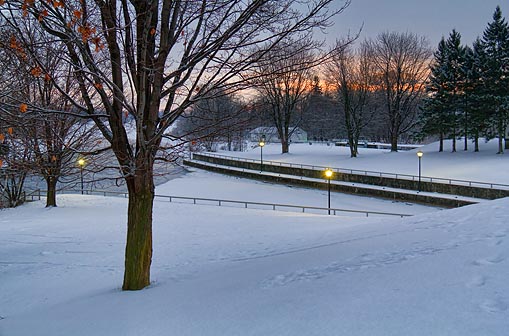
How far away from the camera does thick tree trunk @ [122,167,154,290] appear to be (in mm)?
6207

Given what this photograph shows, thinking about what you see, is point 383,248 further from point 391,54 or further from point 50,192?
point 391,54

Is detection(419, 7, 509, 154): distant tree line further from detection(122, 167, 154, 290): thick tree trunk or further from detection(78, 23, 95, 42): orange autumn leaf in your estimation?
detection(78, 23, 95, 42): orange autumn leaf

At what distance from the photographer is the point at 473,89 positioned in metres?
34.4

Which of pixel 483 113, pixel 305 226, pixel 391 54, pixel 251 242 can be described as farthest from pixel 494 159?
pixel 251 242

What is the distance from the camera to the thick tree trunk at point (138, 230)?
20.4 ft

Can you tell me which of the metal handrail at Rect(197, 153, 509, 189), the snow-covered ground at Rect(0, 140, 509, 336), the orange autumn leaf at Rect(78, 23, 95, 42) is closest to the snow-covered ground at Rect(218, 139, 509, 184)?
the metal handrail at Rect(197, 153, 509, 189)

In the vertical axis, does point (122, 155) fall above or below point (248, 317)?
above

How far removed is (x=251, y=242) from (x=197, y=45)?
22.6 ft

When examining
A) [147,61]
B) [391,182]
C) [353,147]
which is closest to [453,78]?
[353,147]

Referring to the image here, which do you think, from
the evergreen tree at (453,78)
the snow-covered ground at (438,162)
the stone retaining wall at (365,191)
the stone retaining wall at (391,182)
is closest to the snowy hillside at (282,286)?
the stone retaining wall at (365,191)

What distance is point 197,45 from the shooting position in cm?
653

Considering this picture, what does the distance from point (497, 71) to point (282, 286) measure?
35.0 metres

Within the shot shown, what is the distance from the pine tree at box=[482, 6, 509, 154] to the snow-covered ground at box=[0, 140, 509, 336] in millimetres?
27775

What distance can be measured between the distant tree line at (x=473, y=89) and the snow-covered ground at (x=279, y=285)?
28017 millimetres
